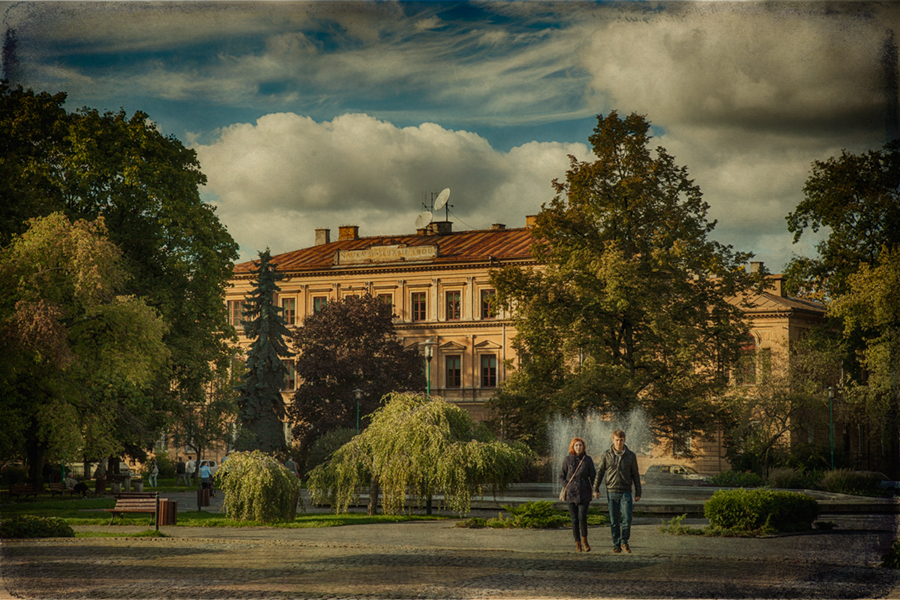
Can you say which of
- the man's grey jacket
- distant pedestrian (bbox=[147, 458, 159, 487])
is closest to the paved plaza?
the man's grey jacket

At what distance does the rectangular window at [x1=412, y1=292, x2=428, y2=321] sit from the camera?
246 feet

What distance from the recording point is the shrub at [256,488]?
23.2 m

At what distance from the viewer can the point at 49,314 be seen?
17797 millimetres

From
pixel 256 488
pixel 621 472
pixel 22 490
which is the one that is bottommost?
pixel 22 490

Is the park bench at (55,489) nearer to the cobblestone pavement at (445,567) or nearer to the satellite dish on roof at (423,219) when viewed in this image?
the cobblestone pavement at (445,567)

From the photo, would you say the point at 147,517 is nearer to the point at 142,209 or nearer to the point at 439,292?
the point at 142,209

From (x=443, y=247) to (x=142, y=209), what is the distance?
42.9 meters

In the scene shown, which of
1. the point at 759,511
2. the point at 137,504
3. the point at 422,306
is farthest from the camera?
the point at 422,306

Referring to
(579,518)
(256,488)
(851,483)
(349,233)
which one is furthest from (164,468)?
(579,518)

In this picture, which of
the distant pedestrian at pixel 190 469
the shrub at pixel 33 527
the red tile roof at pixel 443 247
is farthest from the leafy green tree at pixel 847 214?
the red tile roof at pixel 443 247

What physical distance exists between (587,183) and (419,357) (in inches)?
1029

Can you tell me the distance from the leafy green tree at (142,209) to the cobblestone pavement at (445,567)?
875cm

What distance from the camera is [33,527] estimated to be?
19.1 metres

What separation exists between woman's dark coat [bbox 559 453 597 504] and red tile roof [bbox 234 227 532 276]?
52289 mm
